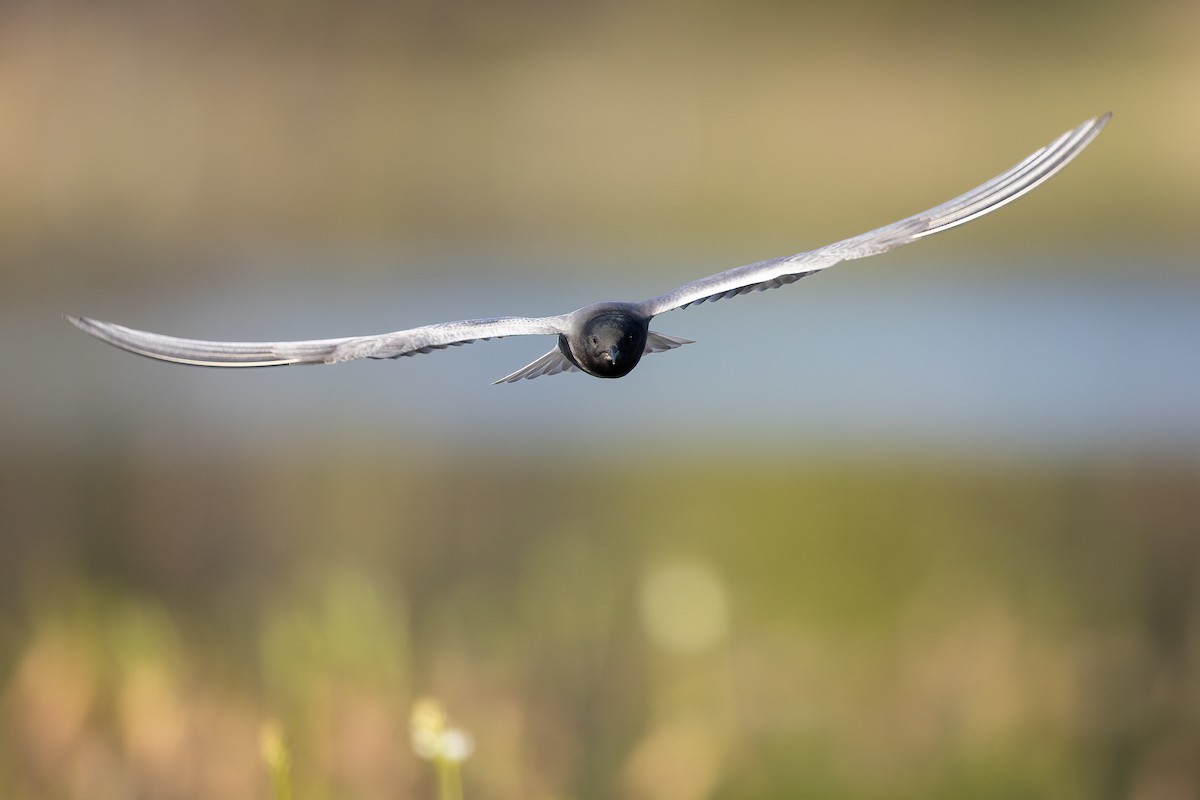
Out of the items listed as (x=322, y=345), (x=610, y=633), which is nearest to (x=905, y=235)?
(x=322, y=345)

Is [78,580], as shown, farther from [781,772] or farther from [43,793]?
[781,772]

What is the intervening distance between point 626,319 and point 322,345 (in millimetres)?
288

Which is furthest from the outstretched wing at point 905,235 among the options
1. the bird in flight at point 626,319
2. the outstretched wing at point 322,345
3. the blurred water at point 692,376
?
the blurred water at point 692,376

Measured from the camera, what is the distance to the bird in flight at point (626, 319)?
132 cm

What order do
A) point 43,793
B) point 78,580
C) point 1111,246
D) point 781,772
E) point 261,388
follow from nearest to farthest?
point 43,793, point 781,772, point 78,580, point 261,388, point 1111,246

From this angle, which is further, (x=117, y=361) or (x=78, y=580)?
(x=117, y=361)

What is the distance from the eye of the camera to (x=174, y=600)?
3.23 m

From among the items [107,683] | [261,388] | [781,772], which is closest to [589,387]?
[261,388]

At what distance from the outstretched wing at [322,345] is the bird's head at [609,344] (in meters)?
0.05

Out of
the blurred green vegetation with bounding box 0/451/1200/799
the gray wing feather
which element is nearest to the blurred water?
the blurred green vegetation with bounding box 0/451/1200/799

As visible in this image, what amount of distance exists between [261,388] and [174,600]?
3333mm

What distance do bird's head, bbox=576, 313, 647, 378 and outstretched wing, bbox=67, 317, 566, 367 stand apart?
53mm

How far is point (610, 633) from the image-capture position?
9.08ft

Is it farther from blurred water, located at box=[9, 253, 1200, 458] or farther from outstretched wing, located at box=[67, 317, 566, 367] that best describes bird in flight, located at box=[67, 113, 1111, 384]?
blurred water, located at box=[9, 253, 1200, 458]
